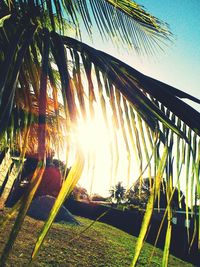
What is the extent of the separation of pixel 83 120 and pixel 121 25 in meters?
1.60

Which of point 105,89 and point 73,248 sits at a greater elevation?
point 105,89

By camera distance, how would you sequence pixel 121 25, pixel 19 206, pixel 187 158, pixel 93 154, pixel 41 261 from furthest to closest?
pixel 41 261, pixel 121 25, pixel 187 158, pixel 93 154, pixel 19 206

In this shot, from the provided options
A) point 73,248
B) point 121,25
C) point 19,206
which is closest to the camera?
point 19,206

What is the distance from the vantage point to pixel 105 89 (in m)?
0.88

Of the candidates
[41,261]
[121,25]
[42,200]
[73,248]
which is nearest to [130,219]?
[42,200]

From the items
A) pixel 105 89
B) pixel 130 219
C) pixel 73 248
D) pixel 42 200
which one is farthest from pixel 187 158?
pixel 130 219

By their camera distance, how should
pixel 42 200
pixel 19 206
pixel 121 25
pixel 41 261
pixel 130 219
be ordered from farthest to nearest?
pixel 130 219 < pixel 42 200 < pixel 41 261 < pixel 121 25 < pixel 19 206

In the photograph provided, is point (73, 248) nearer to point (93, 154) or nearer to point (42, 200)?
point (42, 200)

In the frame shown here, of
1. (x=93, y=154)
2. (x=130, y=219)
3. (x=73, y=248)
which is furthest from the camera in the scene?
(x=130, y=219)

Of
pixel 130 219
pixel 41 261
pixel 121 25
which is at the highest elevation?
pixel 121 25

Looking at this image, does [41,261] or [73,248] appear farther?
[73,248]

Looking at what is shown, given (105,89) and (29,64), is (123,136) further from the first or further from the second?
(29,64)

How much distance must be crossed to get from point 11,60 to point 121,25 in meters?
1.62

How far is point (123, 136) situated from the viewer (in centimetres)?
82
